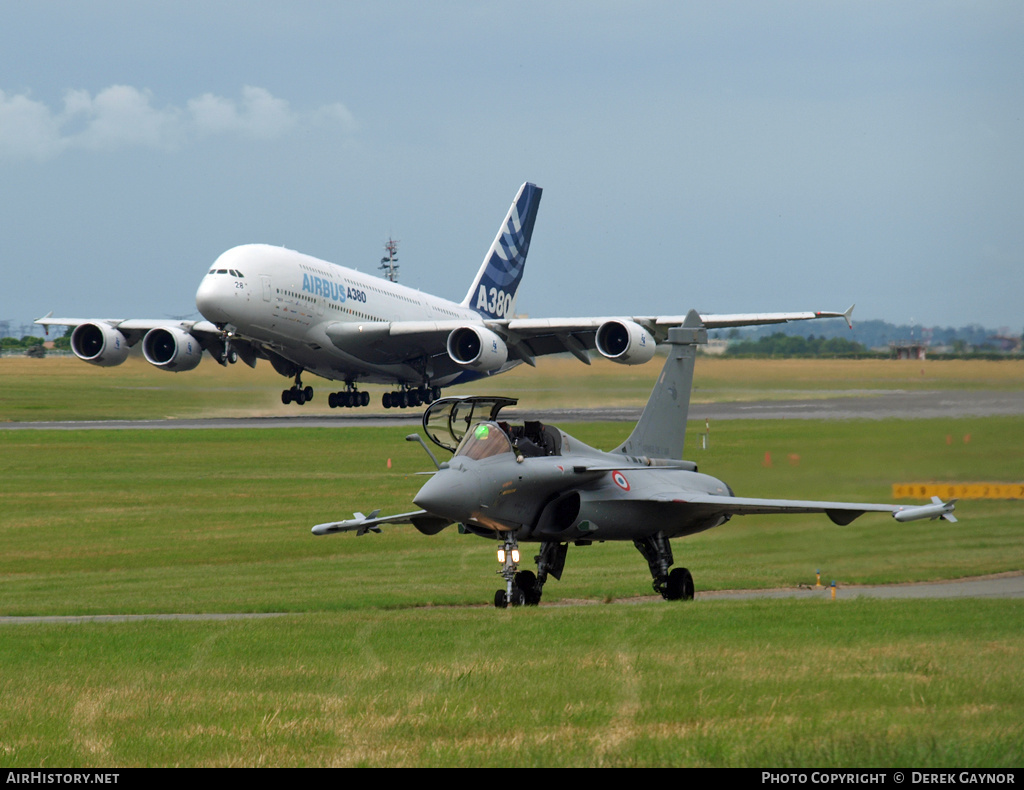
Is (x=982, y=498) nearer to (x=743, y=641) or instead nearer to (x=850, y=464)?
(x=850, y=464)

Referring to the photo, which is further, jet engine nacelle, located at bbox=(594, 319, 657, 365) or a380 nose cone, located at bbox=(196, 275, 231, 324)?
jet engine nacelle, located at bbox=(594, 319, 657, 365)

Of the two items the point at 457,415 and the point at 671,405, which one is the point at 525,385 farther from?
the point at 457,415

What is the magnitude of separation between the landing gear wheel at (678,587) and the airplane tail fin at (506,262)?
4338 centimetres

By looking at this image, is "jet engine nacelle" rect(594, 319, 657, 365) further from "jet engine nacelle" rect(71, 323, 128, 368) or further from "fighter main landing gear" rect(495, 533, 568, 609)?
"fighter main landing gear" rect(495, 533, 568, 609)

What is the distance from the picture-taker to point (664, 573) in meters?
18.4

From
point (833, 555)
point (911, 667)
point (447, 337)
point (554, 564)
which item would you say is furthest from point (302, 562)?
point (447, 337)

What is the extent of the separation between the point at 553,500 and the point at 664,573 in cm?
227

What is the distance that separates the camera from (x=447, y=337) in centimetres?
5034

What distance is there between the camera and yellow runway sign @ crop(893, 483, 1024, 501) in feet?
69.6

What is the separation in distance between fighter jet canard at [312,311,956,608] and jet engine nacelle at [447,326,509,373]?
28.7 metres

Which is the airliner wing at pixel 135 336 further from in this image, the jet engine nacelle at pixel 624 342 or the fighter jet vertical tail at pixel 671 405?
the fighter jet vertical tail at pixel 671 405

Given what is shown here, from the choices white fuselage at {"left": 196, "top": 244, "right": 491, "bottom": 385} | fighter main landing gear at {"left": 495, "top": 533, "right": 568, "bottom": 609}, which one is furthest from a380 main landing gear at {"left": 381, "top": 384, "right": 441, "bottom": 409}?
fighter main landing gear at {"left": 495, "top": 533, "right": 568, "bottom": 609}

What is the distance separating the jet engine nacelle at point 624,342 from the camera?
45.9 meters

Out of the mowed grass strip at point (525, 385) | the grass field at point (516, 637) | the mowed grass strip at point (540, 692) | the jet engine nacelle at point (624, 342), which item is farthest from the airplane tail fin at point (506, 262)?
the mowed grass strip at point (540, 692)
